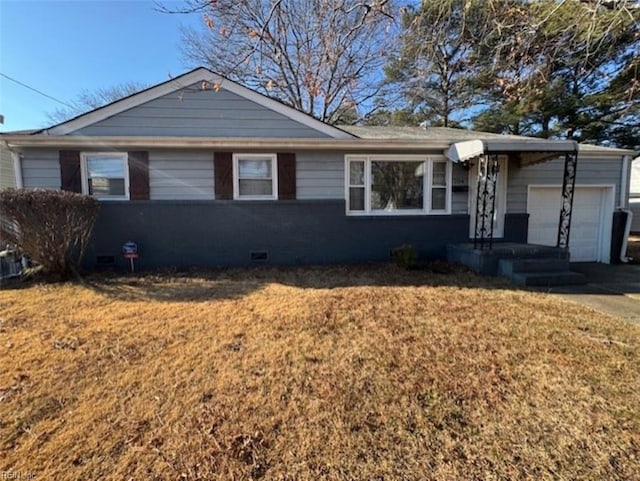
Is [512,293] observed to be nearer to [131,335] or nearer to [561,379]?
[561,379]

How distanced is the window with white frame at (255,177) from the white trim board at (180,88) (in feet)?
3.90

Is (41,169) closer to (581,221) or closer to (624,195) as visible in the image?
(581,221)

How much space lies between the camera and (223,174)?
6.95m

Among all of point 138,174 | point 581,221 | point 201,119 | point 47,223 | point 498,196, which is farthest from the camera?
point 581,221

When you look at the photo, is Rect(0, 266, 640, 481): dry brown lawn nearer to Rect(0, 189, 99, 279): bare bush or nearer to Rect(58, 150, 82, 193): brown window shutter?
Rect(0, 189, 99, 279): bare bush

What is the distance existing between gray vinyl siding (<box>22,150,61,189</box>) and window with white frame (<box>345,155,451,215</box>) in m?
6.36

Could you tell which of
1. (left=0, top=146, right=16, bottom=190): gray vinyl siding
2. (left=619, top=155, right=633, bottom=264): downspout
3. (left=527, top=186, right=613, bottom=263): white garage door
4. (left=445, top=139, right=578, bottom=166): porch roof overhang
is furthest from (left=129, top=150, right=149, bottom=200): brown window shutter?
(left=619, top=155, right=633, bottom=264): downspout

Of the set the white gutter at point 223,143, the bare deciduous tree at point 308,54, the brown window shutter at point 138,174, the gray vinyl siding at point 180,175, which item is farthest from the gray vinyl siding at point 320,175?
the brown window shutter at point 138,174

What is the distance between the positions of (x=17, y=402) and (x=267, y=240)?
5113 millimetres

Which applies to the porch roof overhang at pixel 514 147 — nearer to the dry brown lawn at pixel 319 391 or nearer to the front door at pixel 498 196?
the front door at pixel 498 196

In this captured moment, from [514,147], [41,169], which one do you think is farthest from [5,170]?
[514,147]

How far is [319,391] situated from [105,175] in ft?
22.7

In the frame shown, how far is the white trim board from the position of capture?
6.64 meters

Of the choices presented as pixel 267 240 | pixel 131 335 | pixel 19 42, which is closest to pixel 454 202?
pixel 267 240
